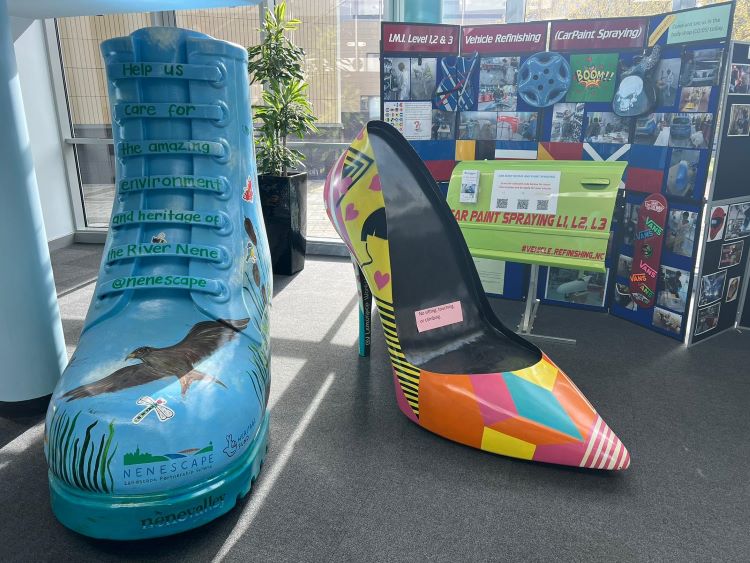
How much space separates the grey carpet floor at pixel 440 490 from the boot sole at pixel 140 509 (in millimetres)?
109

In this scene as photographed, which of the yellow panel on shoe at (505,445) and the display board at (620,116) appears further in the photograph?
the display board at (620,116)

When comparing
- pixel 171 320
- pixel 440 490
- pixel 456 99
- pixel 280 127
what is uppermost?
pixel 456 99

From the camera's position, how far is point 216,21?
4031 millimetres

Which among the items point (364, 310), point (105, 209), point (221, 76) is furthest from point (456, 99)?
point (105, 209)

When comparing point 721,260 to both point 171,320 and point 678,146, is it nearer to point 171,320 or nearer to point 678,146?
point 678,146

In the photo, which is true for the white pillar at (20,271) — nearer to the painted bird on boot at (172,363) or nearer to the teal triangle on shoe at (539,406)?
the painted bird on boot at (172,363)

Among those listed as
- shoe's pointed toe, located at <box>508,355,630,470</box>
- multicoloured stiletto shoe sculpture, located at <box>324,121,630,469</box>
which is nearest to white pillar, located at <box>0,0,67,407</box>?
multicoloured stiletto shoe sculpture, located at <box>324,121,630,469</box>

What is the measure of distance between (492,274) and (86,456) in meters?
2.48

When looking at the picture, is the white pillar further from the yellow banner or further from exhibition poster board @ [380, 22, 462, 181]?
the yellow banner

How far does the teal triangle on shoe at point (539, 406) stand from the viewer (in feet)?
5.09

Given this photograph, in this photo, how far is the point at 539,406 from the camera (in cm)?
159

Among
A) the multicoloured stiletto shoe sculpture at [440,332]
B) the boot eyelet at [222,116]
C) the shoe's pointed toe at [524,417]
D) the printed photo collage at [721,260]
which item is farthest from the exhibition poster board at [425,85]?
the shoe's pointed toe at [524,417]

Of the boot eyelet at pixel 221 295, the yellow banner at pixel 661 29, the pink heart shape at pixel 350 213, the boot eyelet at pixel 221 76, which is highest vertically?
the yellow banner at pixel 661 29

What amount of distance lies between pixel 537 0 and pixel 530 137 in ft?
3.62
